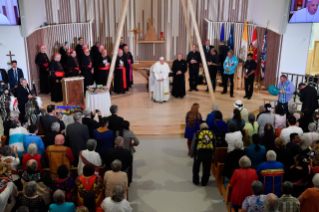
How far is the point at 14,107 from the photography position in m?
7.44

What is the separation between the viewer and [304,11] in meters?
9.57

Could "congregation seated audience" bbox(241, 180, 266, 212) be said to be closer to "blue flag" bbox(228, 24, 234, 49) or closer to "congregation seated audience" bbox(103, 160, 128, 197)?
"congregation seated audience" bbox(103, 160, 128, 197)

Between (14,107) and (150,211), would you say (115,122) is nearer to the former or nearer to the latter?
(150,211)

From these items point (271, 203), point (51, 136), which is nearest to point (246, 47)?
point (51, 136)

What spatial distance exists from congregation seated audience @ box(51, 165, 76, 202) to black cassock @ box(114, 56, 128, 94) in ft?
22.5

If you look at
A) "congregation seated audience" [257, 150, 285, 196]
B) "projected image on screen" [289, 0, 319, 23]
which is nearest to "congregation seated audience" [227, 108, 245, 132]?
"congregation seated audience" [257, 150, 285, 196]

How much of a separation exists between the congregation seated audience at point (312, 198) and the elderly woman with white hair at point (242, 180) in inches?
26.4

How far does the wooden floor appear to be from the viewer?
8.07m

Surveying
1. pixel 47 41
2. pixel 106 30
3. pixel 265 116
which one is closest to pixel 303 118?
pixel 265 116

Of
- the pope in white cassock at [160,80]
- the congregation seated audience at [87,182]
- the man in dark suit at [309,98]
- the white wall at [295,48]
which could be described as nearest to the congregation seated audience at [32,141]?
the congregation seated audience at [87,182]

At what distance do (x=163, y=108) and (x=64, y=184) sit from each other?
552 cm

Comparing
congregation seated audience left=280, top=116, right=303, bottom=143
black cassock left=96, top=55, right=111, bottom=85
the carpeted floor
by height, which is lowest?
the carpeted floor

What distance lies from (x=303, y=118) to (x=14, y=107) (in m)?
6.41

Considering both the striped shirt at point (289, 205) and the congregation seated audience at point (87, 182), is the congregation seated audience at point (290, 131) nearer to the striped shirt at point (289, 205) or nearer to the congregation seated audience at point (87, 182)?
the striped shirt at point (289, 205)
